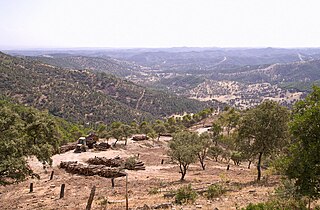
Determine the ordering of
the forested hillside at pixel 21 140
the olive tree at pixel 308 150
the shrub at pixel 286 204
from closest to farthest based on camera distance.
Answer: the olive tree at pixel 308 150, the shrub at pixel 286 204, the forested hillside at pixel 21 140

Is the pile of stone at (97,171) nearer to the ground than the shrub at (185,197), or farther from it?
nearer to the ground

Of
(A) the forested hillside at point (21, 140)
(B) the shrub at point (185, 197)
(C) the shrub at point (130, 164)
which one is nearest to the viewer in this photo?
(B) the shrub at point (185, 197)

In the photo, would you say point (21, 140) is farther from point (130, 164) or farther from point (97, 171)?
point (130, 164)

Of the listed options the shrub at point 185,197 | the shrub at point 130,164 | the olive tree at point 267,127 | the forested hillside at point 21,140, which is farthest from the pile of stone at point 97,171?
the shrub at point 185,197

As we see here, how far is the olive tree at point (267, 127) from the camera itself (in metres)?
28.7

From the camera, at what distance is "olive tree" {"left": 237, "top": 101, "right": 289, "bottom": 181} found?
1130 inches

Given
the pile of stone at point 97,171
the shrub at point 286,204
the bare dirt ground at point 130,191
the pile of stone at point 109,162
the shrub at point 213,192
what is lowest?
the pile of stone at point 109,162

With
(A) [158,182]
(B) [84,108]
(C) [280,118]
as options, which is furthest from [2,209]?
(B) [84,108]

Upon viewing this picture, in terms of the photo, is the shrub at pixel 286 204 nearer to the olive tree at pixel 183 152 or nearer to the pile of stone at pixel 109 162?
the olive tree at pixel 183 152

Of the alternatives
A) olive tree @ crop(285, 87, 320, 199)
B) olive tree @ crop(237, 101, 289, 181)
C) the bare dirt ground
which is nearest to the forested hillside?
the bare dirt ground

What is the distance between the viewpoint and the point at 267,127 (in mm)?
28625

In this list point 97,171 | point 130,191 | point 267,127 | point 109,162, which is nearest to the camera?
point 267,127

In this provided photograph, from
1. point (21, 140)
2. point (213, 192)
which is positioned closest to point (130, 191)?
point (213, 192)

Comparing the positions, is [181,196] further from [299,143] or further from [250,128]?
[250,128]
